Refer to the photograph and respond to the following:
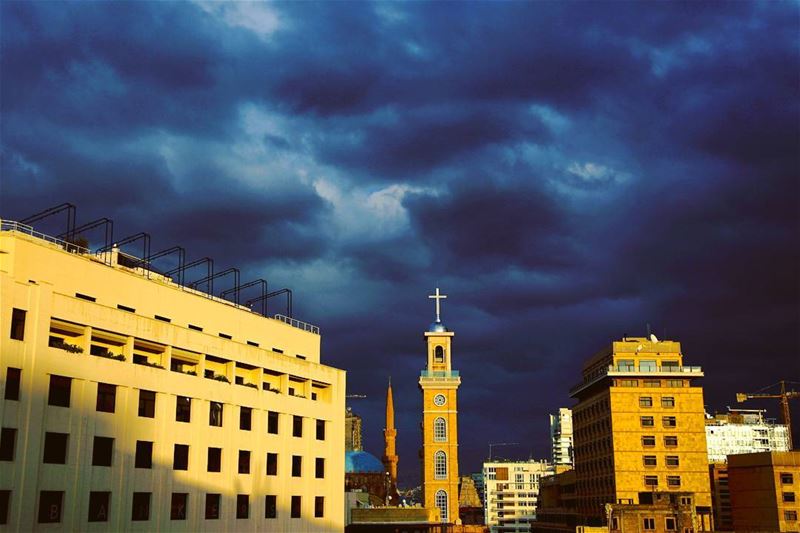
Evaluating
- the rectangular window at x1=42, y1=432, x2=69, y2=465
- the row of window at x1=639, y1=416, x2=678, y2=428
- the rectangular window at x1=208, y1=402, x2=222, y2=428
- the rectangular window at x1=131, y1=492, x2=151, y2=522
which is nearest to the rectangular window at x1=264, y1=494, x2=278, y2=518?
the rectangular window at x1=208, y1=402, x2=222, y2=428

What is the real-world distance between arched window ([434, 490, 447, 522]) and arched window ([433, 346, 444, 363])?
2513 centimetres

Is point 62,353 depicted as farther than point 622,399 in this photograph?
No

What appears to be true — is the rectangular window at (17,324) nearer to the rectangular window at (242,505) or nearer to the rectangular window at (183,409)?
the rectangular window at (183,409)

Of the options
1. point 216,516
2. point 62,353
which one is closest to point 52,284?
point 62,353

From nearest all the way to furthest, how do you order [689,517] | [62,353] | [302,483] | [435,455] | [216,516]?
[62,353], [216,516], [302,483], [689,517], [435,455]

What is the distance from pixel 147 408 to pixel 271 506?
53.0 feet

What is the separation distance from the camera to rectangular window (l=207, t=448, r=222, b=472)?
6197 centimetres

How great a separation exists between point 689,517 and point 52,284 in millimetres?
86435

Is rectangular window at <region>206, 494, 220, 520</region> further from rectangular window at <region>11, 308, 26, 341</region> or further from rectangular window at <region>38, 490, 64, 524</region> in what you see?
rectangular window at <region>11, 308, 26, 341</region>

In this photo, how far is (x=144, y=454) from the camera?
185ft

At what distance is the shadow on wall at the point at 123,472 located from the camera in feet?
156

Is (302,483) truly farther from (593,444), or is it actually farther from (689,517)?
(593,444)

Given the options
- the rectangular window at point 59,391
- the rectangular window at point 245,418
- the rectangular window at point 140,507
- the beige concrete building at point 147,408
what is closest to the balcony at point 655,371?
the beige concrete building at point 147,408

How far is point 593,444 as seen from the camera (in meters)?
128
